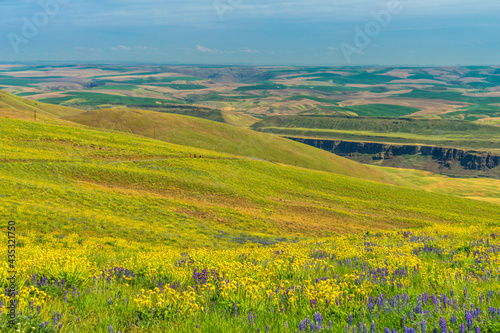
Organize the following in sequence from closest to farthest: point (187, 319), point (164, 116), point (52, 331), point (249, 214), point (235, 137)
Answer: point (52, 331), point (187, 319), point (249, 214), point (235, 137), point (164, 116)

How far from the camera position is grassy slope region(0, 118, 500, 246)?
117ft

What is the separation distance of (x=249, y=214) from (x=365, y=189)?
4167 centimetres

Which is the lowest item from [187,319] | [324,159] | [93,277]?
[324,159]

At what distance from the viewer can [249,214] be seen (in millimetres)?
51188

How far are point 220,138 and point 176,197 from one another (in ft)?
320

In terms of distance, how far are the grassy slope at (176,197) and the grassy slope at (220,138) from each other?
156 ft

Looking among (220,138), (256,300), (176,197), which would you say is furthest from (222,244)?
(220,138)

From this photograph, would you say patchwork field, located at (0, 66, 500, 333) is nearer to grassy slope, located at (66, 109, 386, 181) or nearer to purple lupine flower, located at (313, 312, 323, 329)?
purple lupine flower, located at (313, 312, 323, 329)

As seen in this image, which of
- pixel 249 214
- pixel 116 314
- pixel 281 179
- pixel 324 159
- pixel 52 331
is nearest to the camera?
pixel 52 331

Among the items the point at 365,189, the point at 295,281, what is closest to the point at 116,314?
the point at 295,281

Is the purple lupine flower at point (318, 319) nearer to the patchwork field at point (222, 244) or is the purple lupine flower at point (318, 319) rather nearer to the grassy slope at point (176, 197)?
the patchwork field at point (222, 244)

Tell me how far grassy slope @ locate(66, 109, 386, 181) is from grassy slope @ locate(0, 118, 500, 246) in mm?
47530

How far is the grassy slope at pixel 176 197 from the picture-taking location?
3581cm

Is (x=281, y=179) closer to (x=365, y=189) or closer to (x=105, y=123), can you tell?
(x=365, y=189)
